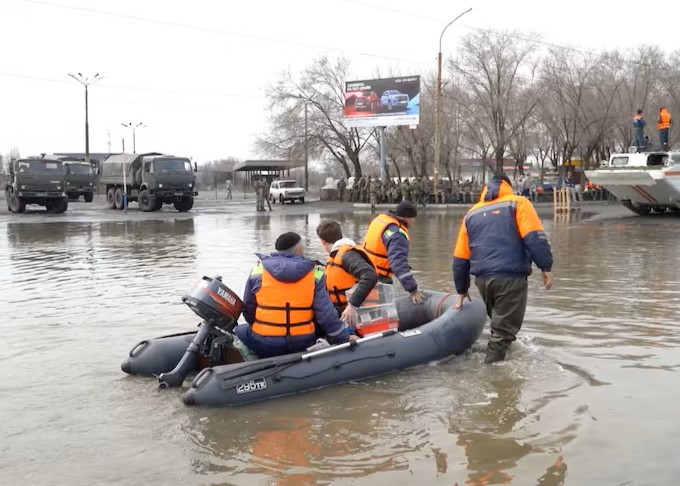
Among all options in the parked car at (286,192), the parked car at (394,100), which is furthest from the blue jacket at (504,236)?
the parked car at (286,192)

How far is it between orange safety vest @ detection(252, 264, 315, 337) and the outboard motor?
0.22m

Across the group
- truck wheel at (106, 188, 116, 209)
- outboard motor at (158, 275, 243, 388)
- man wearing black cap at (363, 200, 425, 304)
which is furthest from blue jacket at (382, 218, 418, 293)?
truck wheel at (106, 188, 116, 209)

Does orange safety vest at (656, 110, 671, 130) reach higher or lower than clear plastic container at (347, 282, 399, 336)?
higher

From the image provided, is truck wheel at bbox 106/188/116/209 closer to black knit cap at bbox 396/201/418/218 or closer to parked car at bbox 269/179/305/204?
parked car at bbox 269/179/305/204

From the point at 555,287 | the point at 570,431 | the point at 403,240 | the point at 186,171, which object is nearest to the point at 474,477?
the point at 570,431

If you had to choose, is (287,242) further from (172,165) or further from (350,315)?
(172,165)

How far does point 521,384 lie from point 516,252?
1133mm

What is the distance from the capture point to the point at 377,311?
702 centimetres

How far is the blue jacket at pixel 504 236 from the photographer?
6.39 metres

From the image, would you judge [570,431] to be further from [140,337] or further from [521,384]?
[140,337]

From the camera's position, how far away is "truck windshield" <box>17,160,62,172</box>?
103 feet

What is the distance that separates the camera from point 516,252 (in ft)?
21.5

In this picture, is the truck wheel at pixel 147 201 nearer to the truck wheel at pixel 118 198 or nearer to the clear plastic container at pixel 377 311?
the truck wheel at pixel 118 198

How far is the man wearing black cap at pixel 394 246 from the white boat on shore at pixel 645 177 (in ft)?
63.9
